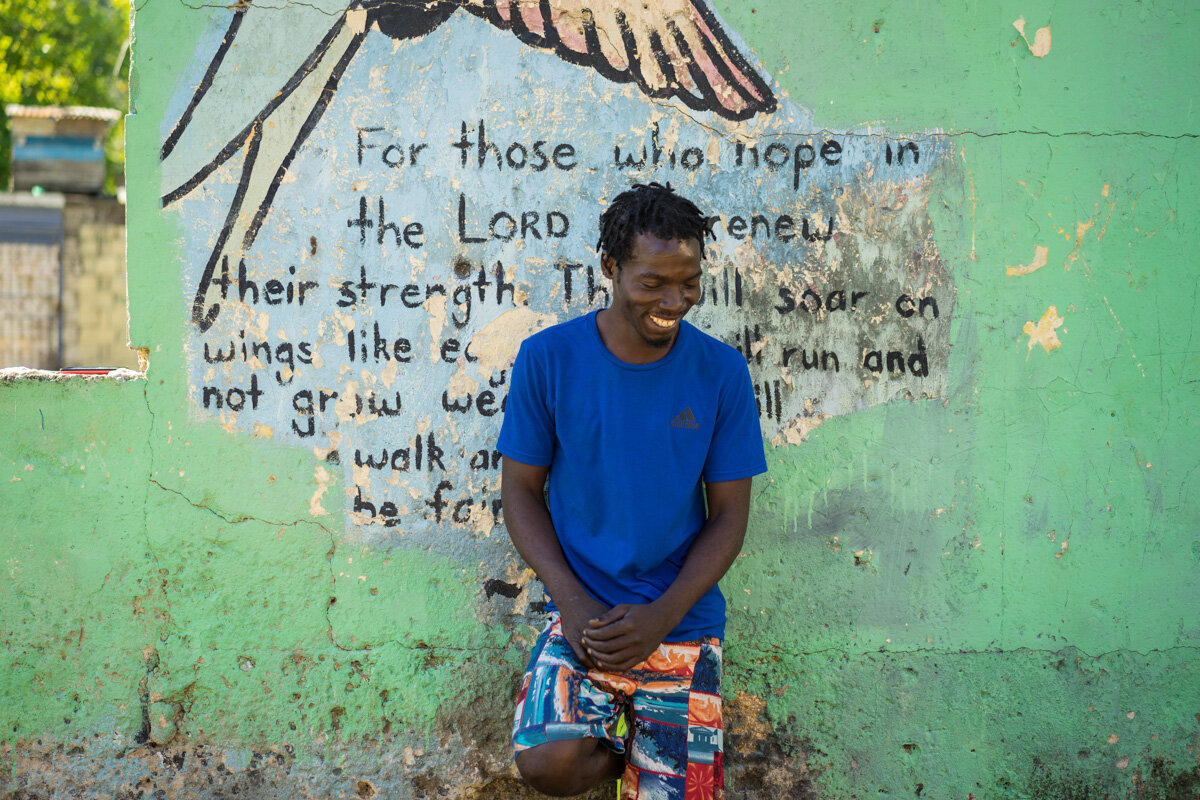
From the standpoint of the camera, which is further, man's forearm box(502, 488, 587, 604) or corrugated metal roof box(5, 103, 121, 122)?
corrugated metal roof box(5, 103, 121, 122)

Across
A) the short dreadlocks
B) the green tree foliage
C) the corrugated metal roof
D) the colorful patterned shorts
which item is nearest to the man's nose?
the short dreadlocks

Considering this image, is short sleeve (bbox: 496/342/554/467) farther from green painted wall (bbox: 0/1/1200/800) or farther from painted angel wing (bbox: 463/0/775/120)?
painted angel wing (bbox: 463/0/775/120)

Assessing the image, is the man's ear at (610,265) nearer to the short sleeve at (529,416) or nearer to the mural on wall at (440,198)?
the short sleeve at (529,416)

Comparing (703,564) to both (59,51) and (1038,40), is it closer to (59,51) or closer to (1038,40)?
(1038,40)

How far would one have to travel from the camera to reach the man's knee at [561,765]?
1949mm

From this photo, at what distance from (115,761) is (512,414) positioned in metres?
1.75

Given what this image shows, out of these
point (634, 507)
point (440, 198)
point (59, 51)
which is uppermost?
point (59, 51)

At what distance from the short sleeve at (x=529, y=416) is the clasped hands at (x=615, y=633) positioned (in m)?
0.40

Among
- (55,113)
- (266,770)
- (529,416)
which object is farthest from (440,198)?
(55,113)

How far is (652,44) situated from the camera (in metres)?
2.66

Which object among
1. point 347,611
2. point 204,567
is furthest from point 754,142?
point 204,567

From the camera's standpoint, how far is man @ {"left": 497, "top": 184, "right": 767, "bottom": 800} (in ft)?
6.64

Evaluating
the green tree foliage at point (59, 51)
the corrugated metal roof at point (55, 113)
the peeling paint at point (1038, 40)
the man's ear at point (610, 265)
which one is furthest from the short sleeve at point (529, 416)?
the green tree foliage at point (59, 51)

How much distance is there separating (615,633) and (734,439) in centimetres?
58
